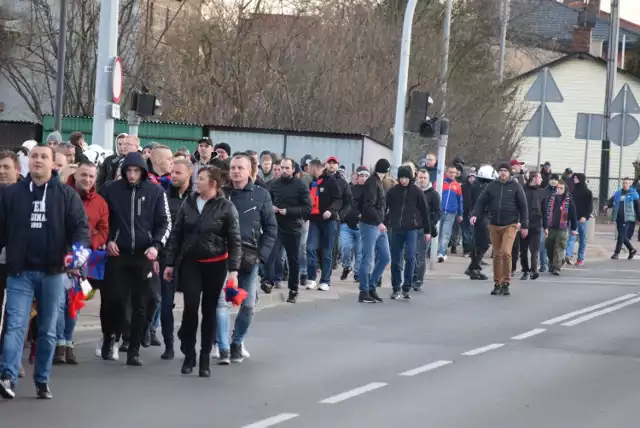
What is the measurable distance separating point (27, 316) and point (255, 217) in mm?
3215

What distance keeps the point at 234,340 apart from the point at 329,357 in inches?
36.9

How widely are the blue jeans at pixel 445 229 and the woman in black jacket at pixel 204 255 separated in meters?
16.4

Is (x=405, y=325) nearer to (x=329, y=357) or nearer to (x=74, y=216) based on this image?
(x=329, y=357)

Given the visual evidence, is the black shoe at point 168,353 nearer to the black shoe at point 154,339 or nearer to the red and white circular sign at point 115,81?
the black shoe at point 154,339

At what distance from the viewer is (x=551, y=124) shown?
102ft

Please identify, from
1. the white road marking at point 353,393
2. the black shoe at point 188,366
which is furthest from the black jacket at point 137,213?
the white road marking at point 353,393

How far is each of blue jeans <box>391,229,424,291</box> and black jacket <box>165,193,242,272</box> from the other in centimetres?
867

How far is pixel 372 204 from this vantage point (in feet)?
68.8

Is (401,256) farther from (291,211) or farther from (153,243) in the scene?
(153,243)

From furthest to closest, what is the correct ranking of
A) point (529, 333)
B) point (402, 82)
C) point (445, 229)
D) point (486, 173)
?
1. point (486, 173)
2. point (445, 229)
3. point (402, 82)
4. point (529, 333)

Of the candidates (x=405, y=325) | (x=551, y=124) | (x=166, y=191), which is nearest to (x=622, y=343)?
(x=405, y=325)

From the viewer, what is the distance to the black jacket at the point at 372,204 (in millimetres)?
21000

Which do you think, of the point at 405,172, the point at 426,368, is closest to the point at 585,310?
the point at 405,172

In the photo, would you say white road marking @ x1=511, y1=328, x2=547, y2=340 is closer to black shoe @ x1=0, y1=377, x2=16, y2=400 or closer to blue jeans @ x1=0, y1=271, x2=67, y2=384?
blue jeans @ x1=0, y1=271, x2=67, y2=384
